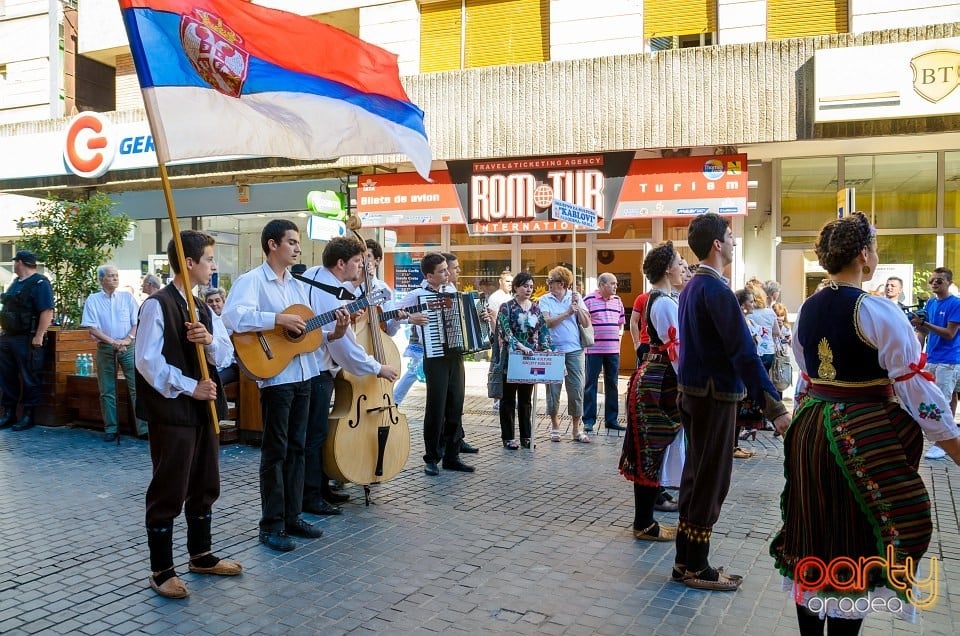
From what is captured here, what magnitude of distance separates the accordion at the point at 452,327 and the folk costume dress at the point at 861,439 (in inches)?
149

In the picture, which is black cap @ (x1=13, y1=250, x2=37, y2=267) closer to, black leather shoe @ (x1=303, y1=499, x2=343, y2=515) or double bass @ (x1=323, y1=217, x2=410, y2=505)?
double bass @ (x1=323, y1=217, x2=410, y2=505)

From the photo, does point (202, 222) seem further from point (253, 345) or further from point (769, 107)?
point (253, 345)

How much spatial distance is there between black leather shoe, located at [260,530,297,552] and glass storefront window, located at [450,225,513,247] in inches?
417

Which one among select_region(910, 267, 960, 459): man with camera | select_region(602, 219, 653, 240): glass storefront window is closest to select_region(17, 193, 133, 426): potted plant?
select_region(602, 219, 653, 240): glass storefront window

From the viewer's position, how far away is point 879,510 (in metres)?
3.06

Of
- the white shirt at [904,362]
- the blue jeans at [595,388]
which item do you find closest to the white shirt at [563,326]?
the blue jeans at [595,388]

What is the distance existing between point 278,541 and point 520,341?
414cm

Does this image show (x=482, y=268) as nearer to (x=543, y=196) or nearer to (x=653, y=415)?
(x=543, y=196)

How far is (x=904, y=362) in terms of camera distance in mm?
2967

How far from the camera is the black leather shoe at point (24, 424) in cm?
962

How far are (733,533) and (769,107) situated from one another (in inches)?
350

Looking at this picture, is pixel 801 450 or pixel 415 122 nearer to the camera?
pixel 801 450

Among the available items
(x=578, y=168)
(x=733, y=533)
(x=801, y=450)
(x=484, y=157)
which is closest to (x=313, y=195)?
(x=484, y=157)

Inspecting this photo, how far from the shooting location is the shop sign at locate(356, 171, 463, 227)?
14859mm
